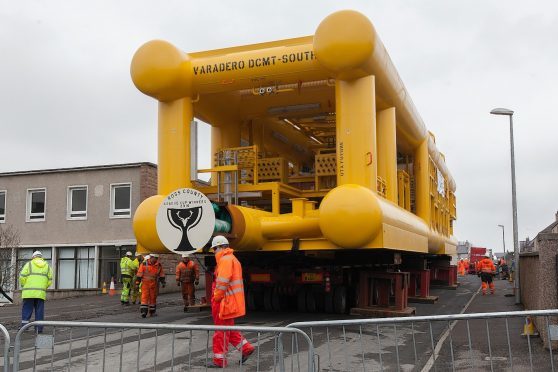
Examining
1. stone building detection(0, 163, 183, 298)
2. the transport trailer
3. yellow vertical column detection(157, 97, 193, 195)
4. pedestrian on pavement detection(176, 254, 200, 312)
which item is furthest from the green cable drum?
stone building detection(0, 163, 183, 298)

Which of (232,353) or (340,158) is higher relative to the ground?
(340,158)

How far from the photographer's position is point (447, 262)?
1019 inches

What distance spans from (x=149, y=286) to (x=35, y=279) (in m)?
2.81

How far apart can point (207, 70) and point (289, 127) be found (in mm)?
4532

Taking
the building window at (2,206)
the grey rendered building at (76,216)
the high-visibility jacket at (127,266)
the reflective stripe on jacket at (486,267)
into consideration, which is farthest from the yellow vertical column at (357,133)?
the building window at (2,206)

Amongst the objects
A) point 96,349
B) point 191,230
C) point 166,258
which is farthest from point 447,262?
point 96,349

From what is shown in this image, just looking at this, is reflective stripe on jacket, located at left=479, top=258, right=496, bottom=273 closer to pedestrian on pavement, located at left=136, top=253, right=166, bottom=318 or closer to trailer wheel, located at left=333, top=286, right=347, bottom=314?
trailer wheel, located at left=333, top=286, right=347, bottom=314

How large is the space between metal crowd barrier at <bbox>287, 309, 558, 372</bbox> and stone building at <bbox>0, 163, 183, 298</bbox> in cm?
1967

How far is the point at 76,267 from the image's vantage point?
91.9 feet

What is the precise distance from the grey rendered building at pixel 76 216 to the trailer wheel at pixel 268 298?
42.4 ft

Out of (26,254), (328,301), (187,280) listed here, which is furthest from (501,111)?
(26,254)

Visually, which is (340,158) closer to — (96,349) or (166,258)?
(96,349)

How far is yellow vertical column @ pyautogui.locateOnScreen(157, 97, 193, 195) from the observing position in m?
11.9

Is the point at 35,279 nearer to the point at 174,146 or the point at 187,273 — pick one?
the point at 174,146
